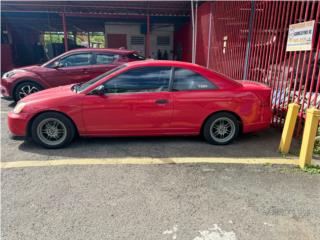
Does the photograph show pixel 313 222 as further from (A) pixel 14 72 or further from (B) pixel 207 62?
(B) pixel 207 62

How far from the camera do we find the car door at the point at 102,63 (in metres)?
7.39

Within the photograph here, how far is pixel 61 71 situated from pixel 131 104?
387cm

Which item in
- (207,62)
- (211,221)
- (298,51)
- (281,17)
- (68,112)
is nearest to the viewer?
(211,221)

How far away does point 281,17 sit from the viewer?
5.27m

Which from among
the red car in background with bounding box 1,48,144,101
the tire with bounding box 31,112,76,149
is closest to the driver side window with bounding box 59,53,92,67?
the red car in background with bounding box 1,48,144,101

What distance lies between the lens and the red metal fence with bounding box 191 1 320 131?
4723 mm

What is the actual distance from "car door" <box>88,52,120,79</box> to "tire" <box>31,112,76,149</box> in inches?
134

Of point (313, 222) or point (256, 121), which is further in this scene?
point (256, 121)

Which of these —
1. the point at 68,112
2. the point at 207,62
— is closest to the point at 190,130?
the point at 68,112

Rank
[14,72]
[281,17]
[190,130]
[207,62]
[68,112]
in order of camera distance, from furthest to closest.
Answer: [207,62] < [14,72] < [281,17] < [190,130] < [68,112]

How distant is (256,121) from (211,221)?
248 cm

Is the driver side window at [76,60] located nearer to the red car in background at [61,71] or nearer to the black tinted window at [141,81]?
the red car in background at [61,71]

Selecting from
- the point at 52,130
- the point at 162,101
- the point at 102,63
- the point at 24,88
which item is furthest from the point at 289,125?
the point at 24,88

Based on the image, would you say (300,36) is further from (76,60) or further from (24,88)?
(24,88)
